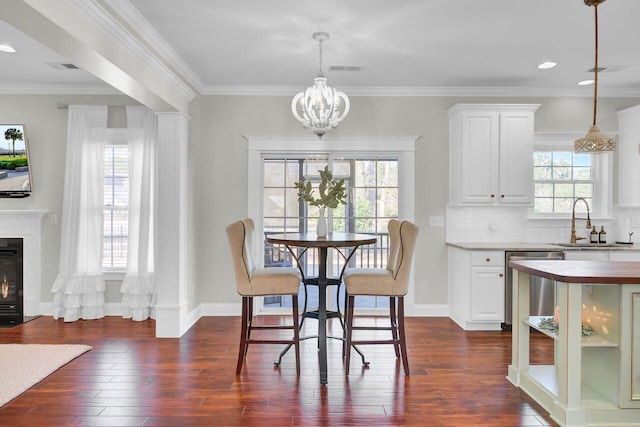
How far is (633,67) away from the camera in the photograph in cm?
441

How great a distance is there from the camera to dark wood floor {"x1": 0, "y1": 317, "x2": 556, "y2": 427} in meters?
2.65

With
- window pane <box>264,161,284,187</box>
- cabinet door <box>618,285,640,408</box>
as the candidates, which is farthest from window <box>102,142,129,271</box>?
cabinet door <box>618,285,640,408</box>

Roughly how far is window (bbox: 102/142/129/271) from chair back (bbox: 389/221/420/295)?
3.42 meters

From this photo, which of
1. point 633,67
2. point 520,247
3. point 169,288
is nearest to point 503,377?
point 520,247

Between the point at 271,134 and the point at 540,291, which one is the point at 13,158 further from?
the point at 540,291

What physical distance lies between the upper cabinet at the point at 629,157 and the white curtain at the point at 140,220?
17.8 feet

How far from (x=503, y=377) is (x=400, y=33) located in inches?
111

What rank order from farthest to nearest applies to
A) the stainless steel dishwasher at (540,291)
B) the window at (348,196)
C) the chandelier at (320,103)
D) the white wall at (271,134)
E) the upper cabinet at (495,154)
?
1. the window at (348,196)
2. the white wall at (271,134)
3. the upper cabinet at (495,154)
4. the stainless steel dishwasher at (540,291)
5. the chandelier at (320,103)

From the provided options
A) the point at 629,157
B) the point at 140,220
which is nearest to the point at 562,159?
the point at 629,157

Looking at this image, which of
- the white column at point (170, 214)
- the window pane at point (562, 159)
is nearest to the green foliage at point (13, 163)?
the white column at point (170, 214)

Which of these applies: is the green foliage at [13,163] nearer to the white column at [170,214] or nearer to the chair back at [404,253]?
the white column at [170,214]

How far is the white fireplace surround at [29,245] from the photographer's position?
500cm

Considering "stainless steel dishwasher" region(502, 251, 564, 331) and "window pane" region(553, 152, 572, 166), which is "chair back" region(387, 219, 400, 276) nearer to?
"stainless steel dishwasher" region(502, 251, 564, 331)

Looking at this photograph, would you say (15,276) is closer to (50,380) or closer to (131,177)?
(131,177)
